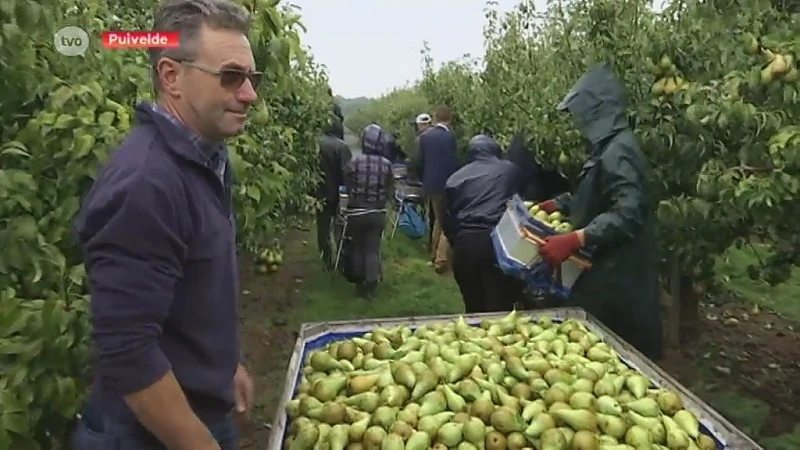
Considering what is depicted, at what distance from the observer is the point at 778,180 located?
3.58 metres

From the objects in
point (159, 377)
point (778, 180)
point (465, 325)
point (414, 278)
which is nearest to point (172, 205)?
point (159, 377)

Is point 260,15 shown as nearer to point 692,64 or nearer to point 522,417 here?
point 522,417

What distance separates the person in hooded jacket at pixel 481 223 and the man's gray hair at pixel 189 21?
4.32m

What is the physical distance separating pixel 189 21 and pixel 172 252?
1.91 ft

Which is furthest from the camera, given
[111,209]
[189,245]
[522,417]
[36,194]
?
[522,417]

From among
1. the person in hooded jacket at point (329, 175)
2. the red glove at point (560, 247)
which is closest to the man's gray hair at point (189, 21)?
the red glove at point (560, 247)

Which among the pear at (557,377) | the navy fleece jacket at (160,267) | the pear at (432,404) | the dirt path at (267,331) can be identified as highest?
the navy fleece jacket at (160,267)

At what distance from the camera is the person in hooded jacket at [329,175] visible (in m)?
9.98

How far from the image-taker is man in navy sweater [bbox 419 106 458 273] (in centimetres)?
1045

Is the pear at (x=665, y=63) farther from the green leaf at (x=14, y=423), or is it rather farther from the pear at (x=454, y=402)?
the green leaf at (x=14, y=423)

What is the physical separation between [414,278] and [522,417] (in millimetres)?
7430

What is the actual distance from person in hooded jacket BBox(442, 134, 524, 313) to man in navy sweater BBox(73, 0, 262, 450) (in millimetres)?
4113

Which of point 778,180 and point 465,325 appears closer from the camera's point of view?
point 778,180

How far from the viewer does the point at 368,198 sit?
8898 mm
